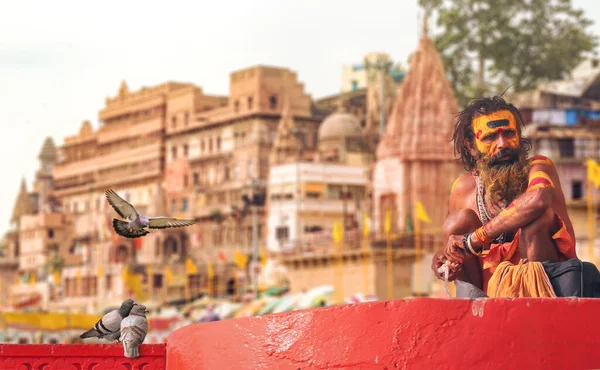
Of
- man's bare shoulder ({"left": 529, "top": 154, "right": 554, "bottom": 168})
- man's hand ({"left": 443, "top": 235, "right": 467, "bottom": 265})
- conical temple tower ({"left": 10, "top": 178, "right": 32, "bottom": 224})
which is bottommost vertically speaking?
man's hand ({"left": 443, "top": 235, "right": 467, "bottom": 265})

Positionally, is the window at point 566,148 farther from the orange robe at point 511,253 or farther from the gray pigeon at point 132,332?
the gray pigeon at point 132,332

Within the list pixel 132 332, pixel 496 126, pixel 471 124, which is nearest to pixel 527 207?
pixel 496 126

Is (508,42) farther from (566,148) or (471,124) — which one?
(471,124)

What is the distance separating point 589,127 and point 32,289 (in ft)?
188

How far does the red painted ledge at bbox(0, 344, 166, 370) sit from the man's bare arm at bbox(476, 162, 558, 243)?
6.93ft

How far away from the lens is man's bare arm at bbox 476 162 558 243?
25.9 ft

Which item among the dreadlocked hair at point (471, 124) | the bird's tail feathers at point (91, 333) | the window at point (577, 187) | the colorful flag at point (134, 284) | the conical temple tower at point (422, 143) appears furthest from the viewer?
the colorful flag at point (134, 284)

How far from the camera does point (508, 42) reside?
7769 cm

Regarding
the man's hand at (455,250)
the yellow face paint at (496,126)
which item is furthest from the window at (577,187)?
the man's hand at (455,250)

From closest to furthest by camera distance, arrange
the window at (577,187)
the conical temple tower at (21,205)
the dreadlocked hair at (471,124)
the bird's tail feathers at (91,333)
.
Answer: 1. the bird's tail feathers at (91,333)
2. the dreadlocked hair at (471,124)
3. the window at (577,187)
4. the conical temple tower at (21,205)

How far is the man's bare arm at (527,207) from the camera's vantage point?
7.90 meters

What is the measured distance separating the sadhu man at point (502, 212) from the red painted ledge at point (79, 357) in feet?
5.98

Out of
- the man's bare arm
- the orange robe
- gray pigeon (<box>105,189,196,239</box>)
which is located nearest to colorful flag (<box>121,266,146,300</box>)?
gray pigeon (<box>105,189,196,239</box>)

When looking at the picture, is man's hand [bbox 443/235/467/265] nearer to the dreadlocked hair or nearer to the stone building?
the dreadlocked hair
